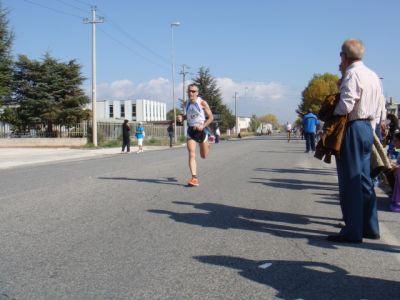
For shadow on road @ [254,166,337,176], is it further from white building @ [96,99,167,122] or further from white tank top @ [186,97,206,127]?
white building @ [96,99,167,122]

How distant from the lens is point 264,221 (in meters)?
6.34

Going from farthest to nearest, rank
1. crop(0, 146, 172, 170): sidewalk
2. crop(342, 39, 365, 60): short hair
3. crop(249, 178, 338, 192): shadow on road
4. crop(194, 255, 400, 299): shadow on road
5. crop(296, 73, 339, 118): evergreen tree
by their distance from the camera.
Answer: crop(296, 73, 339, 118): evergreen tree < crop(0, 146, 172, 170): sidewalk < crop(249, 178, 338, 192): shadow on road < crop(342, 39, 365, 60): short hair < crop(194, 255, 400, 299): shadow on road

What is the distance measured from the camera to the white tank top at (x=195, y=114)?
995 centimetres

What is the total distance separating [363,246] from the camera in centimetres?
511

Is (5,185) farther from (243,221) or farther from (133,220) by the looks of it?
(243,221)

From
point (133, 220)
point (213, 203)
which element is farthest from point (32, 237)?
point (213, 203)

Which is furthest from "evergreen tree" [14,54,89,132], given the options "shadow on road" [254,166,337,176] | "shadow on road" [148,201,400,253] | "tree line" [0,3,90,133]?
"shadow on road" [148,201,400,253]

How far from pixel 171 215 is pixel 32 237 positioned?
6.02ft

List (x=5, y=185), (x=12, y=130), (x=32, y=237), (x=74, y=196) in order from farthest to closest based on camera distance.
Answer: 1. (x=12, y=130)
2. (x=5, y=185)
3. (x=74, y=196)
4. (x=32, y=237)

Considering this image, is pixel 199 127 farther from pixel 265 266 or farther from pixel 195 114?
pixel 265 266

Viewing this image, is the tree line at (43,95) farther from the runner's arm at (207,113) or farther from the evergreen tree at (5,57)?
the runner's arm at (207,113)

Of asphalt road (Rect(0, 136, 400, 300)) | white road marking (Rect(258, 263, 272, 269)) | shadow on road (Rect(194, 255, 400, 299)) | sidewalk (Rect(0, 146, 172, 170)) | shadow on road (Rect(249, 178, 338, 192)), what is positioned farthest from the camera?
sidewalk (Rect(0, 146, 172, 170))

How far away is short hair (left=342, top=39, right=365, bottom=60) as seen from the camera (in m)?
5.30

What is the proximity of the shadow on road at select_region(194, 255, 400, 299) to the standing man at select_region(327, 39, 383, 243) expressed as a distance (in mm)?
886
